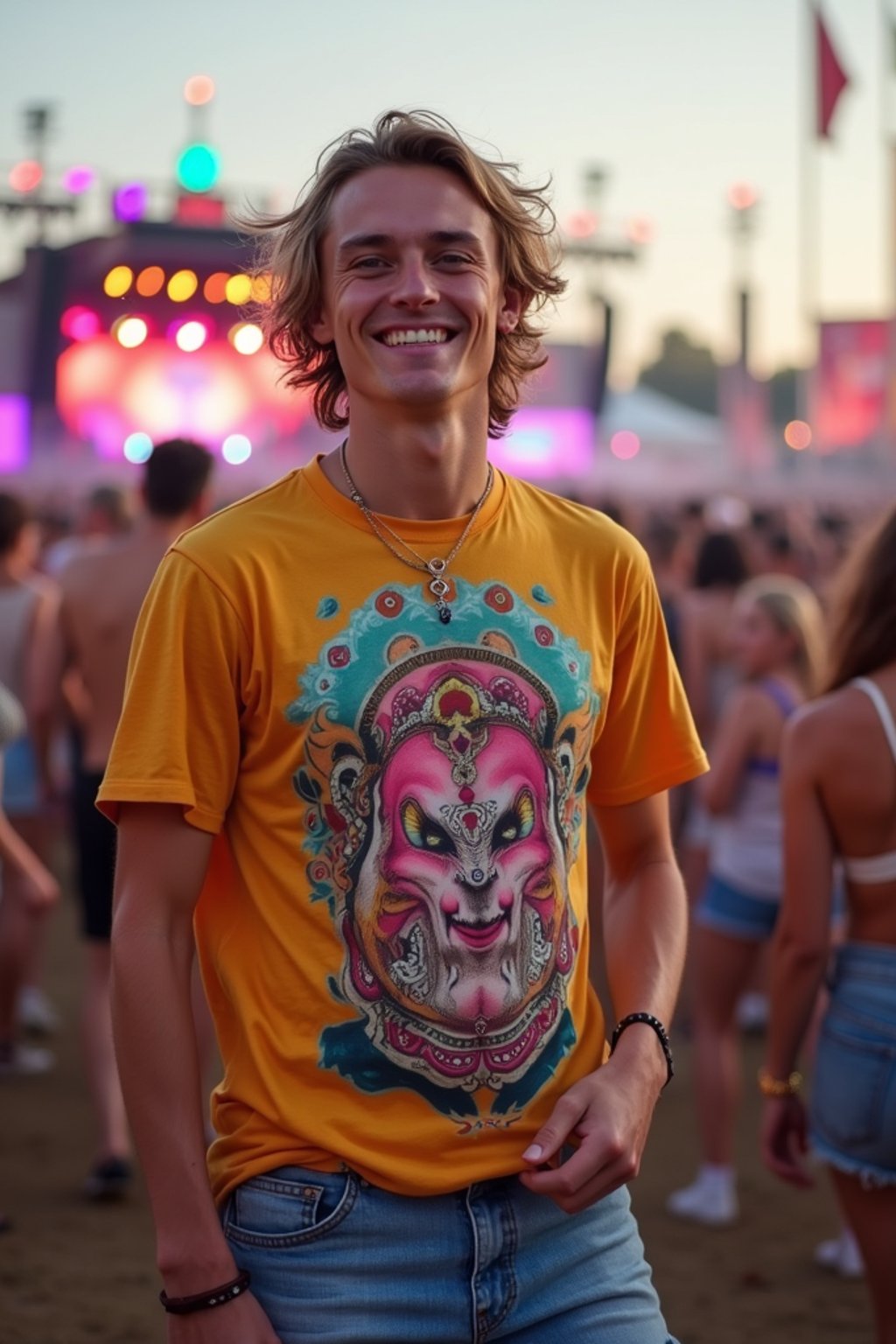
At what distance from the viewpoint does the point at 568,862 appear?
2.16 m

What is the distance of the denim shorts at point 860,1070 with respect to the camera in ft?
10.0

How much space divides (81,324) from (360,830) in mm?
16903

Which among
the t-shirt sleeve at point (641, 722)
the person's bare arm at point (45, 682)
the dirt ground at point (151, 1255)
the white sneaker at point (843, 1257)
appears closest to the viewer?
the t-shirt sleeve at point (641, 722)

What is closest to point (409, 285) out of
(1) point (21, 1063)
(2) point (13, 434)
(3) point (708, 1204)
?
(3) point (708, 1204)

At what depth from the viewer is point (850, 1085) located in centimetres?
313

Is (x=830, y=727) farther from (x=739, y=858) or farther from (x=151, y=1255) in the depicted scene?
(x=151, y=1255)

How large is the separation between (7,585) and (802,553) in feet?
20.6

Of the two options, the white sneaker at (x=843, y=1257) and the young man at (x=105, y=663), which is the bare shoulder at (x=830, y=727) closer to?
the white sneaker at (x=843, y=1257)

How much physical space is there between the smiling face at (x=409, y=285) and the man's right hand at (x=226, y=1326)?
1.09 m

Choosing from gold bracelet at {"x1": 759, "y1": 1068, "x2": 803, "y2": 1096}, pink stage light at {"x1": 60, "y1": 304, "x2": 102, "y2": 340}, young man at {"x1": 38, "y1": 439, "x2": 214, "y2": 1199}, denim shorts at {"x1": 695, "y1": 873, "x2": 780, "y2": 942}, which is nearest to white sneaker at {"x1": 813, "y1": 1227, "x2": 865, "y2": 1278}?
denim shorts at {"x1": 695, "y1": 873, "x2": 780, "y2": 942}

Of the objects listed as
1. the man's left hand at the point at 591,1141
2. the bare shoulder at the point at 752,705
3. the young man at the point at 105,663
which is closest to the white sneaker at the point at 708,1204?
the bare shoulder at the point at 752,705

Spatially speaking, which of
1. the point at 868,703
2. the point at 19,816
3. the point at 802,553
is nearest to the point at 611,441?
the point at 802,553

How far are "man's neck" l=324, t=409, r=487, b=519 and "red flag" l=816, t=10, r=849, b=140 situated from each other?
30845 millimetres

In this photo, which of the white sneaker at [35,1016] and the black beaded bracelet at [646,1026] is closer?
the black beaded bracelet at [646,1026]
